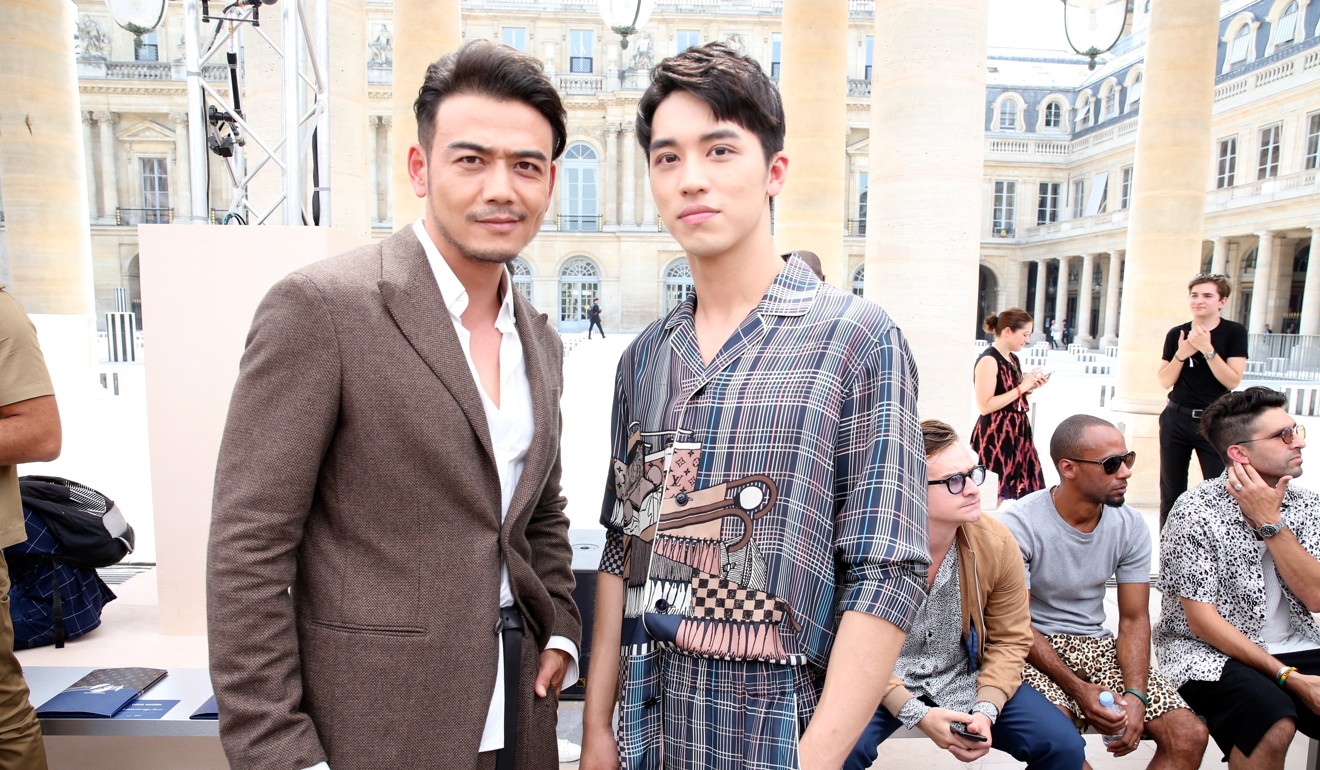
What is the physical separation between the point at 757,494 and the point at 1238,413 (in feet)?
9.38

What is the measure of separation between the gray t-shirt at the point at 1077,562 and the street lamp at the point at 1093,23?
5572 mm

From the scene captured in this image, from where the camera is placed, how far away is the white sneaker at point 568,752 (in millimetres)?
3352

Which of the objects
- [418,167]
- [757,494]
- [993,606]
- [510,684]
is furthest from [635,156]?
[757,494]

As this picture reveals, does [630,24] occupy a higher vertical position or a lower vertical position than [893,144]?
higher

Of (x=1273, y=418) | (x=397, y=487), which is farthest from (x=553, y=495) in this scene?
(x=1273, y=418)

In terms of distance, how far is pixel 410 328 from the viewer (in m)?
1.46

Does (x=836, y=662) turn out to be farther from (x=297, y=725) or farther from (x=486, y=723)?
(x=297, y=725)

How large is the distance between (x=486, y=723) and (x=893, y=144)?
4667 millimetres

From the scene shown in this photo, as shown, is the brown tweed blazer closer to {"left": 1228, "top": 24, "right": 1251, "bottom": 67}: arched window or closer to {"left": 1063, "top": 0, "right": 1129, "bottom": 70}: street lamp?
{"left": 1063, "top": 0, "right": 1129, "bottom": 70}: street lamp

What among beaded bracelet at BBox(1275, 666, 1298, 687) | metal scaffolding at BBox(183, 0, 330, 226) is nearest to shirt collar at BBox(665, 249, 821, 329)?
metal scaffolding at BBox(183, 0, 330, 226)

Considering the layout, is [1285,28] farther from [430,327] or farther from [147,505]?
[430,327]

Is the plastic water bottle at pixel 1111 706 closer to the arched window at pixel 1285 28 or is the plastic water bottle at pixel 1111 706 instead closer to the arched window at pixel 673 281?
the arched window at pixel 1285 28

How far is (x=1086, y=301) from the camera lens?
128 feet

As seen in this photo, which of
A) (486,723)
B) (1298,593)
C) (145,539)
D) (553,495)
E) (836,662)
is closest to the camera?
(836,662)
